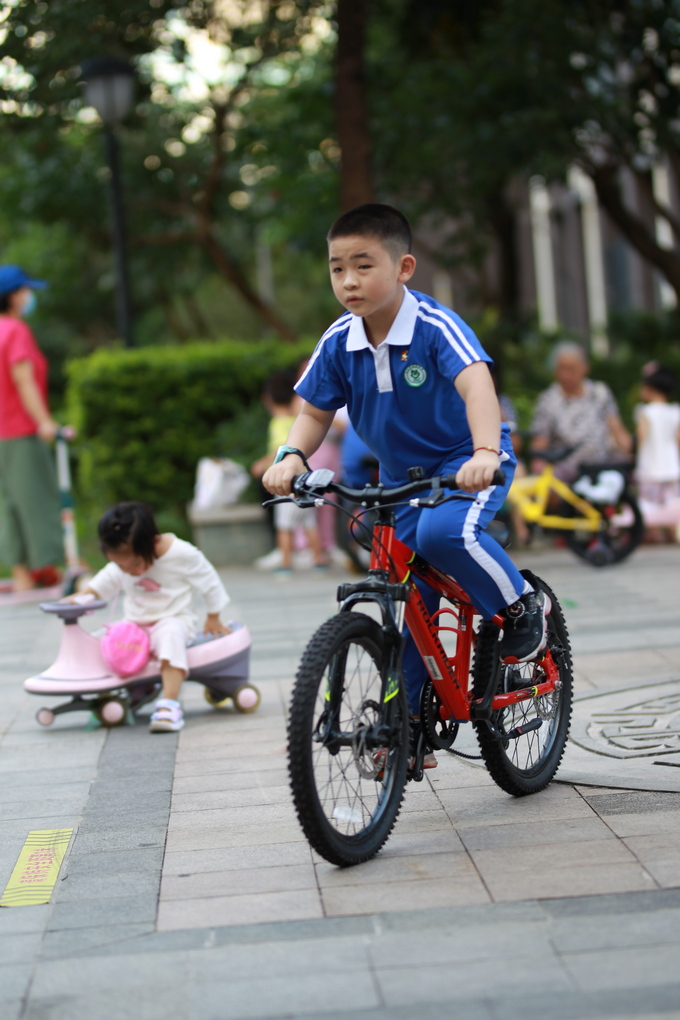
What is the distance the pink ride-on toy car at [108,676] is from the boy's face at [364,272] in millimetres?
2309

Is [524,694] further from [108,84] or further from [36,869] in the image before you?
[108,84]

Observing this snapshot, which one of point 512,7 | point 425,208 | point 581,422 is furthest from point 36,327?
point 581,422

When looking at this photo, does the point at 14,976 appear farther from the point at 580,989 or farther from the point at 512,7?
the point at 512,7

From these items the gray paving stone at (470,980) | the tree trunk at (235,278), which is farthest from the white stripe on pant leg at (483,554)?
the tree trunk at (235,278)

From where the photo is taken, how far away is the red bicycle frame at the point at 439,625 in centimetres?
373

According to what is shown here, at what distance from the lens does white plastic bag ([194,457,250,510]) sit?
10500 mm

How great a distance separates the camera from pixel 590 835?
A: 3.77 meters

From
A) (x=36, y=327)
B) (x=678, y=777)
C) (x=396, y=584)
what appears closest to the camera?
(x=396, y=584)

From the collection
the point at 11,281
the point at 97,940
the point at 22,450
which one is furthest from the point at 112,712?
the point at 11,281

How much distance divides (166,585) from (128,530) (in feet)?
1.27

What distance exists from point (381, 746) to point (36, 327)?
3086 centimetres

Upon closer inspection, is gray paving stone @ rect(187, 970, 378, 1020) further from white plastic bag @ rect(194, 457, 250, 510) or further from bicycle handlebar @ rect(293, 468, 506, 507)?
white plastic bag @ rect(194, 457, 250, 510)

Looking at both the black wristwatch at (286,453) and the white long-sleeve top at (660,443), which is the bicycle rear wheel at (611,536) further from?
the black wristwatch at (286,453)

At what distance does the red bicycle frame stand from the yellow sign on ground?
49.6 inches
